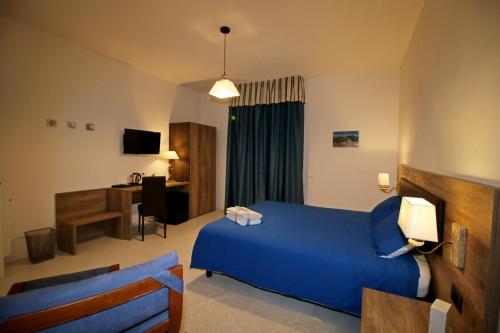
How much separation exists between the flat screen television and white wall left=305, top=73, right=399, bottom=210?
10.1 feet

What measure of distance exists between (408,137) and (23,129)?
16.1 feet

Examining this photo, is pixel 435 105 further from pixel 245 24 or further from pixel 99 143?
pixel 99 143

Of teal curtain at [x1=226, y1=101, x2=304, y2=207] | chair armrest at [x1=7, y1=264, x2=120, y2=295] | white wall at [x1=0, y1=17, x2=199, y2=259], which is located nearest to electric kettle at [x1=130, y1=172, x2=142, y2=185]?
white wall at [x1=0, y1=17, x2=199, y2=259]

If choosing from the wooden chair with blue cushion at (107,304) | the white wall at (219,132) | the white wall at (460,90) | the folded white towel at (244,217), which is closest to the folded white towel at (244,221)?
the folded white towel at (244,217)

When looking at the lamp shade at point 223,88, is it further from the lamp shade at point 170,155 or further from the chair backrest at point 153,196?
the lamp shade at point 170,155

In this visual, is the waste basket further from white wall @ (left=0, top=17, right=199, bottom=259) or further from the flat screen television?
the flat screen television

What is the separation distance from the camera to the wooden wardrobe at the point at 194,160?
482 cm

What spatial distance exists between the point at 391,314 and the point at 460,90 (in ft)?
4.37

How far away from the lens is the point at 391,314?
1.20 metres

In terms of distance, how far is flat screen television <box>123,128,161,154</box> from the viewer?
4031 millimetres

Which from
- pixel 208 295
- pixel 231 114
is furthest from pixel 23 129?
pixel 231 114

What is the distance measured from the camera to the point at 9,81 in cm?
272

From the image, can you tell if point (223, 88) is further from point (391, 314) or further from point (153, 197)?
point (391, 314)

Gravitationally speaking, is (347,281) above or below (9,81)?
below
